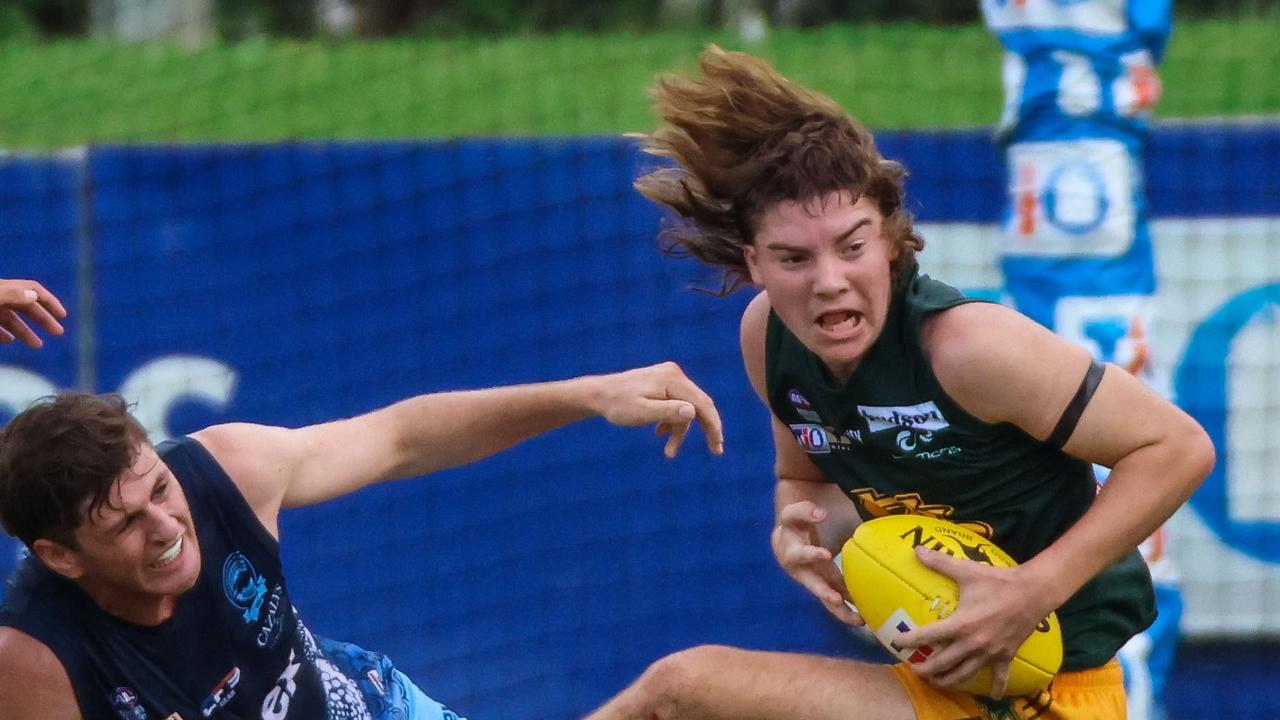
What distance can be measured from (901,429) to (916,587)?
1.04ft

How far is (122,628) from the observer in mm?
3482

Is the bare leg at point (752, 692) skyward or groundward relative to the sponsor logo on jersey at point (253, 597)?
groundward

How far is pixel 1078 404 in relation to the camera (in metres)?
Result: 3.20

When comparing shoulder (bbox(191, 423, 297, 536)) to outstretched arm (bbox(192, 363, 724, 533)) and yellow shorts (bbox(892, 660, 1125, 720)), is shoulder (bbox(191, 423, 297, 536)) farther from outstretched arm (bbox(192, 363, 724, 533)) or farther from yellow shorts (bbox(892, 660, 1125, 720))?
yellow shorts (bbox(892, 660, 1125, 720))

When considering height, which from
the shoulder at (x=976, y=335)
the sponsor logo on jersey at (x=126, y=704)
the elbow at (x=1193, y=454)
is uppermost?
the shoulder at (x=976, y=335)

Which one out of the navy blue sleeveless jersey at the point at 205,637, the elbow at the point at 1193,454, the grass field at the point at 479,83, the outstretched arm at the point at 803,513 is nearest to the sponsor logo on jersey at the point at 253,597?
the navy blue sleeveless jersey at the point at 205,637

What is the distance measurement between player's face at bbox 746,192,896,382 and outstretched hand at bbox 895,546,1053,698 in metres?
0.46

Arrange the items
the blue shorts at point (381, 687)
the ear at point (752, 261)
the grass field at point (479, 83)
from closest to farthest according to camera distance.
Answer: the ear at point (752, 261)
the blue shorts at point (381, 687)
the grass field at point (479, 83)

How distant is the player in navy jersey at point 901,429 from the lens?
3.20 m

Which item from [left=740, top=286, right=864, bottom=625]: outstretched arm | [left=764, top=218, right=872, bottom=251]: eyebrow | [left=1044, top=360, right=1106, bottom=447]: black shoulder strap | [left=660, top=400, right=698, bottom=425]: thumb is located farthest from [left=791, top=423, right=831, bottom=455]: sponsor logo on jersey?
[left=1044, top=360, right=1106, bottom=447]: black shoulder strap

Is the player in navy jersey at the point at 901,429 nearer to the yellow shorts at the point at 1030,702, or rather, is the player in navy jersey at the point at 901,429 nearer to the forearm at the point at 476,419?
the yellow shorts at the point at 1030,702

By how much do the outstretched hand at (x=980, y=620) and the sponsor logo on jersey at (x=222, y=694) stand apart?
55.2 inches

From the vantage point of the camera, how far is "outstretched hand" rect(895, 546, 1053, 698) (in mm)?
3166

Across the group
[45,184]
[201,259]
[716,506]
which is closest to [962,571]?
[716,506]
